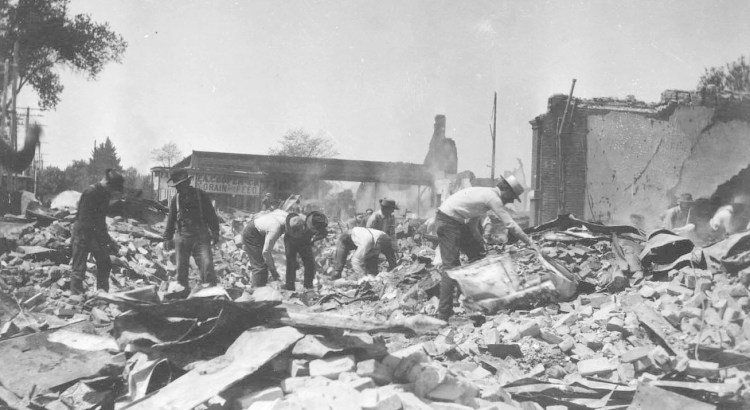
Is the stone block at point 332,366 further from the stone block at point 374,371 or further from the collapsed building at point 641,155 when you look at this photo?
the collapsed building at point 641,155

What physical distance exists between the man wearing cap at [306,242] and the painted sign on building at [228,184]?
2006cm

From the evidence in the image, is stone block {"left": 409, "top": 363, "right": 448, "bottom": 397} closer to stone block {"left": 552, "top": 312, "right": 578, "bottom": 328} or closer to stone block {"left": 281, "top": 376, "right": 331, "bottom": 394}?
stone block {"left": 281, "top": 376, "right": 331, "bottom": 394}

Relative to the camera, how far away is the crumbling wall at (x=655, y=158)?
46.3 ft

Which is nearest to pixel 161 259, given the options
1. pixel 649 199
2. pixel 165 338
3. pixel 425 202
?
pixel 165 338

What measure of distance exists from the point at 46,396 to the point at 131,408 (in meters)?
0.78

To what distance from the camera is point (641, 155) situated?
14680 millimetres

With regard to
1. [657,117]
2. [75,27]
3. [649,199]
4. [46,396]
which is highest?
[75,27]

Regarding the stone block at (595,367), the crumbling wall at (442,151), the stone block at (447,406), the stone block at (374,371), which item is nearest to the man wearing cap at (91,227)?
the stone block at (374,371)

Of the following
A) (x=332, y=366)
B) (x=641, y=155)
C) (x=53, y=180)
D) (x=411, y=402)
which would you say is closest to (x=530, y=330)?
(x=411, y=402)

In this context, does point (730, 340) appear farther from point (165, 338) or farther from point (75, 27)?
point (75, 27)

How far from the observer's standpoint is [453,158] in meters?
41.0

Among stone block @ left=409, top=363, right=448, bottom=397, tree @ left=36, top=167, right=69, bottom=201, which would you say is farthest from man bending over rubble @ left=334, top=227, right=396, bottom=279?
tree @ left=36, top=167, right=69, bottom=201

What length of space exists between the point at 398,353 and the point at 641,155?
1333cm

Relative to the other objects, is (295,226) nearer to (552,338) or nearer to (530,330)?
(530,330)
